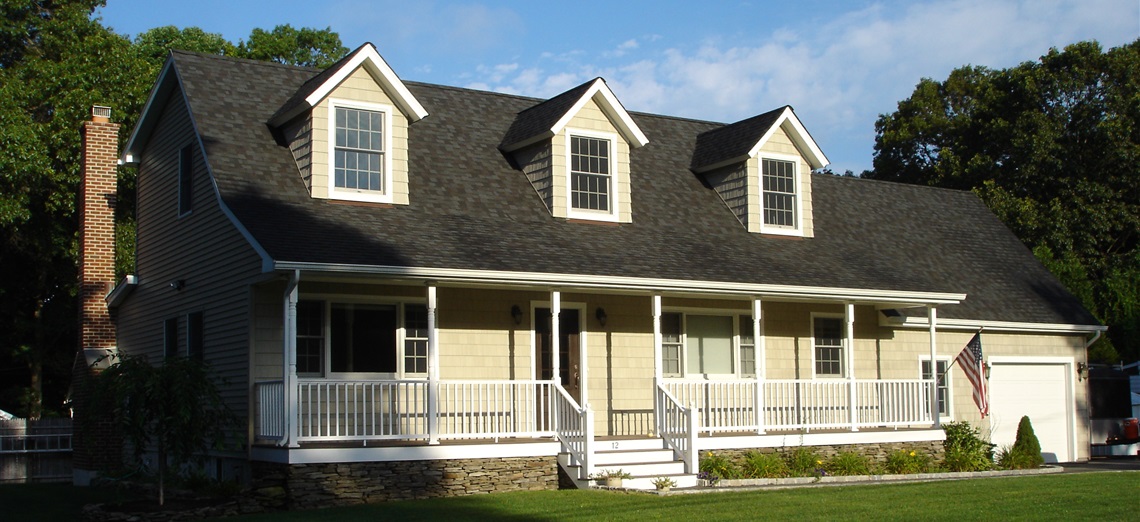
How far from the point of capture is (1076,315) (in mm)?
25250

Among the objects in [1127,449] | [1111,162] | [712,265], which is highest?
[1111,162]

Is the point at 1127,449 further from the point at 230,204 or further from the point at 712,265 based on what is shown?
the point at 230,204

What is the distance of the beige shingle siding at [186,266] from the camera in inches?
687

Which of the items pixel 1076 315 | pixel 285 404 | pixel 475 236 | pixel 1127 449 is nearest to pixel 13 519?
pixel 285 404

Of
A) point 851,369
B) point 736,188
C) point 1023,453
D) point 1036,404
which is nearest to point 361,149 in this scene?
point 736,188

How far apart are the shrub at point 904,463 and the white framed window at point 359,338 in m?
8.04

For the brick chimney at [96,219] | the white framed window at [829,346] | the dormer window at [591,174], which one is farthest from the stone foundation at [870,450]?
the brick chimney at [96,219]

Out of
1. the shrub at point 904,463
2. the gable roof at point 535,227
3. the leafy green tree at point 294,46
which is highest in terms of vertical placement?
the leafy green tree at point 294,46

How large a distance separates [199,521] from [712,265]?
30.5 feet

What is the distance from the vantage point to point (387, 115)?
18.7 metres

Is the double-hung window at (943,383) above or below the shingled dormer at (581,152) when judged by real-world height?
below

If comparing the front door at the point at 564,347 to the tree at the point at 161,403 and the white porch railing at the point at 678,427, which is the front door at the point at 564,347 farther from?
the tree at the point at 161,403

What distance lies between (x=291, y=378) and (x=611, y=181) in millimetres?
7546

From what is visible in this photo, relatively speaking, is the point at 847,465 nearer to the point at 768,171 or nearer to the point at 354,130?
the point at 768,171
